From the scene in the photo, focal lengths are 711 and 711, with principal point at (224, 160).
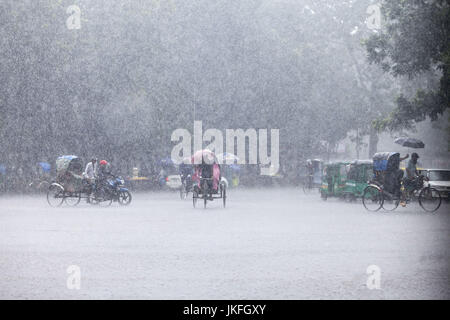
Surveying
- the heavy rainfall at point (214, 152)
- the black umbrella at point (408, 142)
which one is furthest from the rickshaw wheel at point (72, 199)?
the black umbrella at point (408, 142)

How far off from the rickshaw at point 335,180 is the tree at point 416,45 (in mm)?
6085

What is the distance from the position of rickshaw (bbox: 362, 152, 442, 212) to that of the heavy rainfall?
0.23ft

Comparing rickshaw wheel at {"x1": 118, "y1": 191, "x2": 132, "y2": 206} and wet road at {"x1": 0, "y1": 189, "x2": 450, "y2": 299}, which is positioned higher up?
rickshaw wheel at {"x1": 118, "y1": 191, "x2": 132, "y2": 206}

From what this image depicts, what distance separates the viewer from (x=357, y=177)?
28.9 meters

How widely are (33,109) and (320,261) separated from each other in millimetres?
30125

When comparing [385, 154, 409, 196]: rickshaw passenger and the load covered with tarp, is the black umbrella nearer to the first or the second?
the load covered with tarp

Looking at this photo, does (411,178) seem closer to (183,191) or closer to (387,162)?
(387,162)

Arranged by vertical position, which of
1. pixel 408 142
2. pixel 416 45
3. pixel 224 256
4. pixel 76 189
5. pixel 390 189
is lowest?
pixel 224 256

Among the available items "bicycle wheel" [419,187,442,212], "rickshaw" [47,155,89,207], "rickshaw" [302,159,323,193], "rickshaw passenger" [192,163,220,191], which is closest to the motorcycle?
"rickshaw" [47,155,89,207]

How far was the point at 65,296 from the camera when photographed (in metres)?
7.49

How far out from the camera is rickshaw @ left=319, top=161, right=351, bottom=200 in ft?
96.9

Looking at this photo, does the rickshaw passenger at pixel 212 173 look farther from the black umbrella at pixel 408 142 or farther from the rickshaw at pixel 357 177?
the black umbrella at pixel 408 142

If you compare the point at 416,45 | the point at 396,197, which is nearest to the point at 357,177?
the point at 396,197

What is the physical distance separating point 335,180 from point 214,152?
15.8 m
